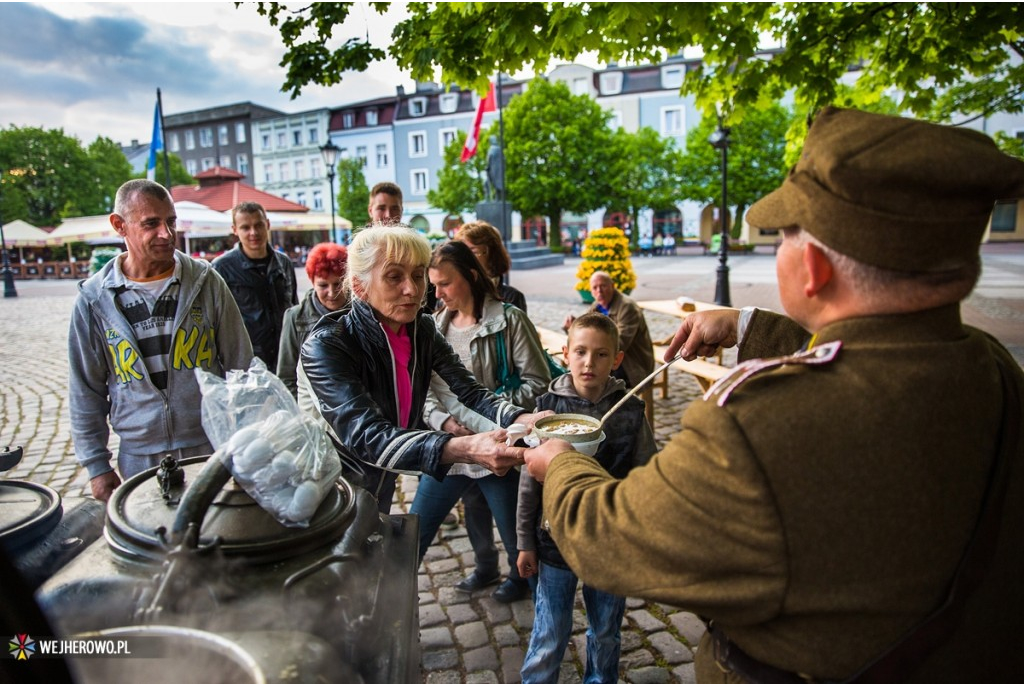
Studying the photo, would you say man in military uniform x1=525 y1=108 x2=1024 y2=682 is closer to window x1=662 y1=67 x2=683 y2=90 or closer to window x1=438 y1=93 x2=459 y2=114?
window x1=662 y1=67 x2=683 y2=90

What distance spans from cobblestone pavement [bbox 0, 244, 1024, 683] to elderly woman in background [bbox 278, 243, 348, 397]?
1.38m

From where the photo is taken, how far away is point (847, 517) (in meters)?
1.04

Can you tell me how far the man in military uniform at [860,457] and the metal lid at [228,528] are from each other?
77 centimetres

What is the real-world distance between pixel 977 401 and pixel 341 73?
477cm

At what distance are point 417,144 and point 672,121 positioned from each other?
20079mm

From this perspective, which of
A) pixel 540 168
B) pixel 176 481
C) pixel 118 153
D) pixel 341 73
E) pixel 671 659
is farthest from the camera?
pixel 118 153

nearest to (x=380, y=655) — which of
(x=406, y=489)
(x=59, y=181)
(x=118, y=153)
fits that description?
(x=406, y=489)

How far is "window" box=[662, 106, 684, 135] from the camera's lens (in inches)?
1767

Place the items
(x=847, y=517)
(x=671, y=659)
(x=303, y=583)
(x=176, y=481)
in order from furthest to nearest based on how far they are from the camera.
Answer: (x=671, y=659)
(x=176, y=481)
(x=303, y=583)
(x=847, y=517)

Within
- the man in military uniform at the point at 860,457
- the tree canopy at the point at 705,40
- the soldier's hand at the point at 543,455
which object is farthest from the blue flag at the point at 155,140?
the man in military uniform at the point at 860,457

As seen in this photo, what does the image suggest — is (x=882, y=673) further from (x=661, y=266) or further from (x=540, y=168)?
(x=540, y=168)

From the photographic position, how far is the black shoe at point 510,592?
3496 millimetres

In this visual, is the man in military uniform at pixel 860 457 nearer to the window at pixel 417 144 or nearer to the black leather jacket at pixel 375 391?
the black leather jacket at pixel 375 391

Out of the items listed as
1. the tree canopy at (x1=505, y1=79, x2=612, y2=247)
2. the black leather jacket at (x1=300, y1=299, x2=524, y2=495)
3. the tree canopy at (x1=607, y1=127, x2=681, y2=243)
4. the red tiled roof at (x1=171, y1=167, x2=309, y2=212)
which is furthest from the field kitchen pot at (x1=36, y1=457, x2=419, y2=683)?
the tree canopy at (x1=607, y1=127, x2=681, y2=243)
